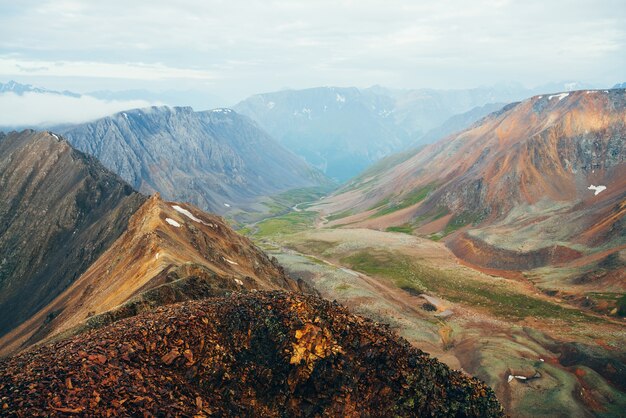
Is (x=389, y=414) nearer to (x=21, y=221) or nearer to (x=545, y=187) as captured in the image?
(x=21, y=221)

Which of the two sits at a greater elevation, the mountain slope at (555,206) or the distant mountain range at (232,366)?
the distant mountain range at (232,366)

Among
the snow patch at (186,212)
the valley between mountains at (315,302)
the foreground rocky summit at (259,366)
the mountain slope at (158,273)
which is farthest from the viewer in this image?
the snow patch at (186,212)

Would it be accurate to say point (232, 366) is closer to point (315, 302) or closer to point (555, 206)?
point (315, 302)

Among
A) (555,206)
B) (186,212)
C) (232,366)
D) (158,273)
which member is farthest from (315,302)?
(555,206)

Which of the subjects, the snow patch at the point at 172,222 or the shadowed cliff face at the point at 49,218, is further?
the shadowed cliff face at the point at 49,218

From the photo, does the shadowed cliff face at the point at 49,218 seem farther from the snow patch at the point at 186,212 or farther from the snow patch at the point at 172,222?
the snow patch at the point at 172,222

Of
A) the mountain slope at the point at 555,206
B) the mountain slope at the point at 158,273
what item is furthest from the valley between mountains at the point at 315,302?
the mountain slope at the point at 555,206

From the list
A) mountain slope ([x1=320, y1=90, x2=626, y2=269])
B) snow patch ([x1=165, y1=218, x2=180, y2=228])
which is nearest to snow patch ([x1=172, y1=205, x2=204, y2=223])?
snow patch ([x1=165, y1=218, x2=180, y2=228])

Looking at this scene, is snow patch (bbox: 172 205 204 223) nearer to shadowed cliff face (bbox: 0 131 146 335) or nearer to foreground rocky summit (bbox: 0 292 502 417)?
shadowed cliff face (bbox: 0 131 146 335)
